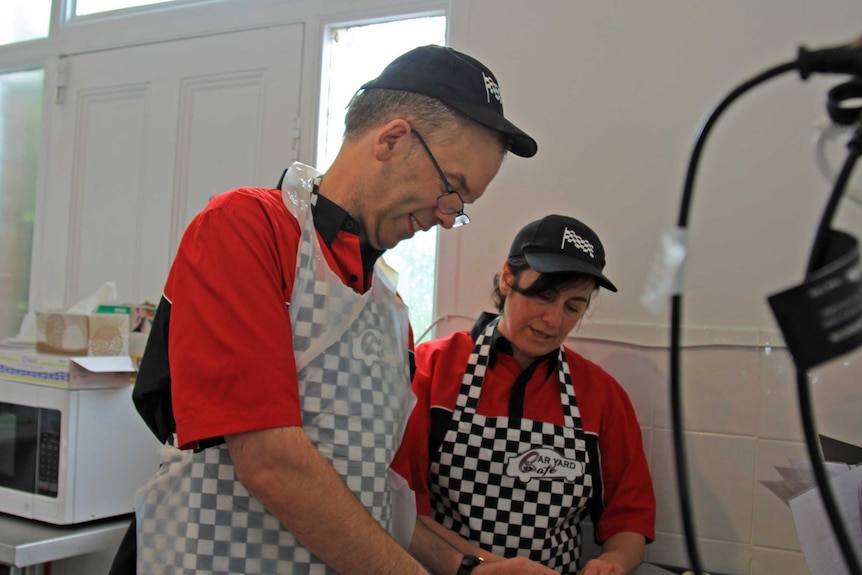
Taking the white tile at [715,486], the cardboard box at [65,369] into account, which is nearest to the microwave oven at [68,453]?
the cardboard box at [65,369]

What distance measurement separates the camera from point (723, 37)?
1.73 meters

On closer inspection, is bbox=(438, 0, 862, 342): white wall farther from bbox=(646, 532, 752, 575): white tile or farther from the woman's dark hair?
bbox=(646, 532, 752, 575): white tile

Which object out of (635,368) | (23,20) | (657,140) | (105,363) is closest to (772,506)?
(635,368)

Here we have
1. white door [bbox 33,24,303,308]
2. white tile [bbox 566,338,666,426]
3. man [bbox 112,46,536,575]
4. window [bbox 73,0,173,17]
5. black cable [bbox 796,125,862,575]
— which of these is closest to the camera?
black cable [bbox 796,125,862,575]

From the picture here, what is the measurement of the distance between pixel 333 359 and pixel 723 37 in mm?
1249

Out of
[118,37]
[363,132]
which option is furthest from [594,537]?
[118,37]

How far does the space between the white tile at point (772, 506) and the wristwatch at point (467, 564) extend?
2.13 feet

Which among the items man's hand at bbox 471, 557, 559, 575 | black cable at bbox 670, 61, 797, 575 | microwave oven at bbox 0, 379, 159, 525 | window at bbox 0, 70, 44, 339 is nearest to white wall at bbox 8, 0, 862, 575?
man's hand at bbox 471, 557, 559, 575

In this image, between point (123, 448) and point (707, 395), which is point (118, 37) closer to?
point (123, 448)

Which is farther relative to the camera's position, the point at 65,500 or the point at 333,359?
the point at 65,500

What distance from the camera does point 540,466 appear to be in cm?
152

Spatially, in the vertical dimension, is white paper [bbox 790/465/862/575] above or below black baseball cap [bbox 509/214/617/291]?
below

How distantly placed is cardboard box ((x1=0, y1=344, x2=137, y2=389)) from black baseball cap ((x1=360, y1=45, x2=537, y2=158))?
1011 millimetres

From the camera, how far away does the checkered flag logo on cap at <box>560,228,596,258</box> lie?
1.54 meters
